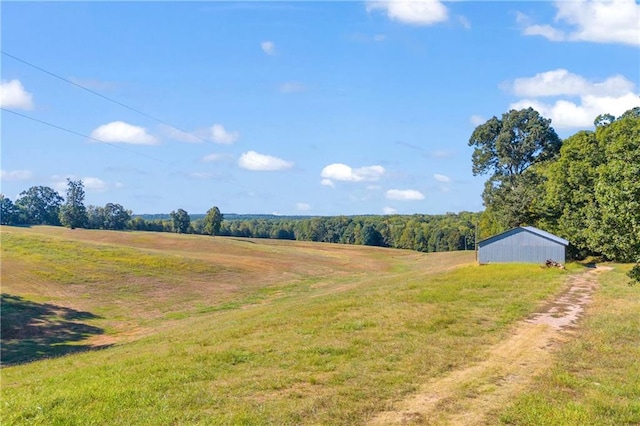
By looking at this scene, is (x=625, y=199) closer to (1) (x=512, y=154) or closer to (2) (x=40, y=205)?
(1) (x=512, y=154)

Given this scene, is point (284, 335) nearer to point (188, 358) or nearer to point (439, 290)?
point (188, 358)

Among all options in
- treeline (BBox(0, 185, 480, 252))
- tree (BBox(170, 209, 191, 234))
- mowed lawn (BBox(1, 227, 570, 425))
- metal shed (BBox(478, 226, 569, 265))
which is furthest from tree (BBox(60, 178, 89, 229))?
metal shed (BBox(478, 226, 569, 265))

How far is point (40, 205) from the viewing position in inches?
5984

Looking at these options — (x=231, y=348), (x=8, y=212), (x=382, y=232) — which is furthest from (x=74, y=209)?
(x=231, y=348)

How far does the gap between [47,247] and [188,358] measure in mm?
61321

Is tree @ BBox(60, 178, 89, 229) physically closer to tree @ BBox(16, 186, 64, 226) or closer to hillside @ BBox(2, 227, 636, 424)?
tree @ BBox(16, 186, 64, 226)

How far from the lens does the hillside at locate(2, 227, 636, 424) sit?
10.4 metres

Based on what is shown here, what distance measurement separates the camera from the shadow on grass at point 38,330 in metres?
28.4

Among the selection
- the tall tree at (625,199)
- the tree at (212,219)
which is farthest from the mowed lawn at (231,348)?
the tree at (212,219)

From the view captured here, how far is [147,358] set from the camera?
15.7m

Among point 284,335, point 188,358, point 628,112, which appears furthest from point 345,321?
point 628,112

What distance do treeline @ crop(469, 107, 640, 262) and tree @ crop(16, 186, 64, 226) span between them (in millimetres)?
129418

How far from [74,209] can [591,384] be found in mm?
138969

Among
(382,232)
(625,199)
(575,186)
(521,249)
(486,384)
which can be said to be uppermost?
(575,186)
